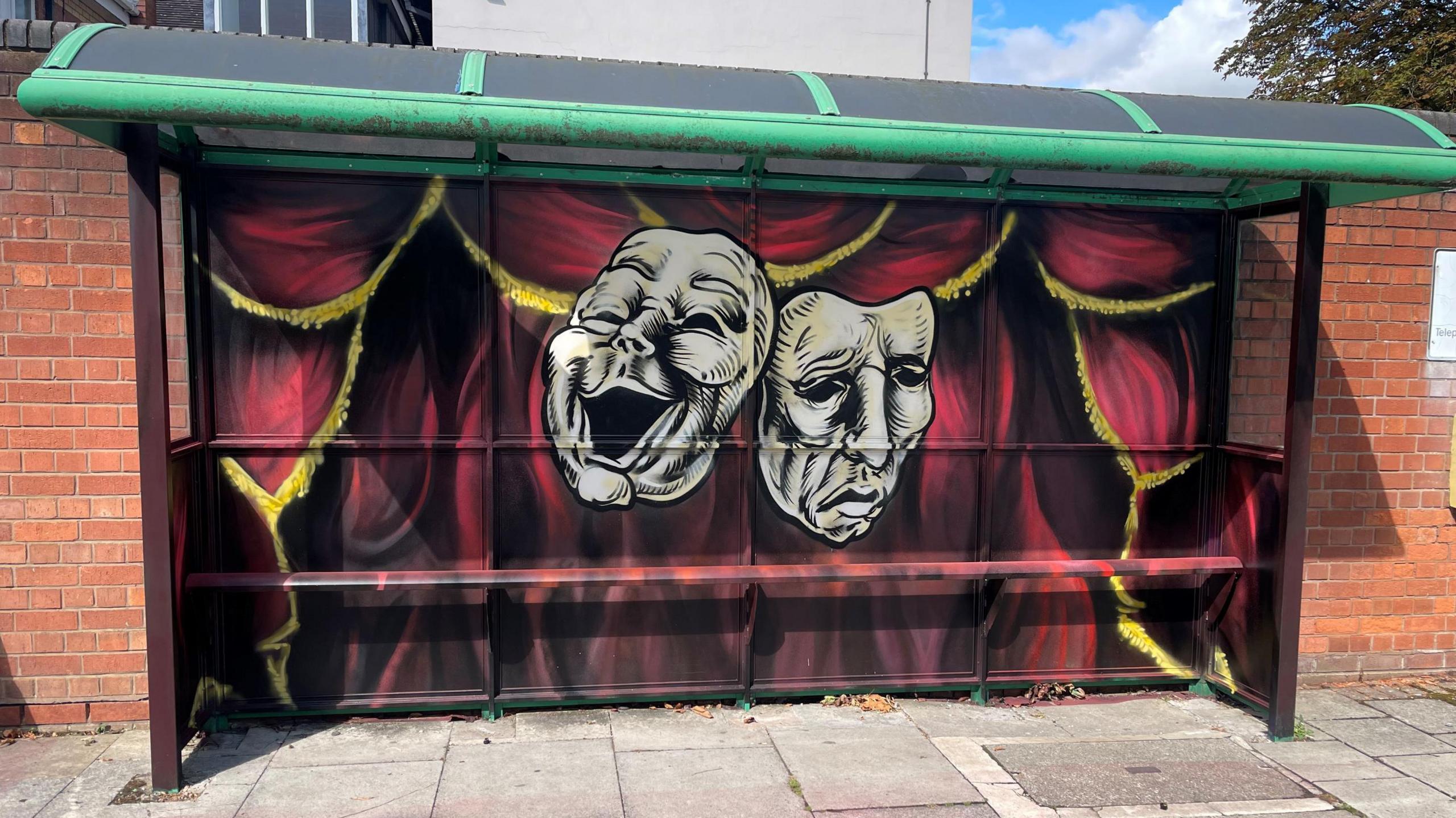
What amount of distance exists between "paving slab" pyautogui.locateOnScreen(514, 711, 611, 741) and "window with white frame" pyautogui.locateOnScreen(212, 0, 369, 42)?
1038cm

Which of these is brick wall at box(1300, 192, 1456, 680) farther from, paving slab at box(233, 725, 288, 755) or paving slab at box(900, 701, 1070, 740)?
paving slab at box(233, 725, 288, 755)

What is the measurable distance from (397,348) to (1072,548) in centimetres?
371

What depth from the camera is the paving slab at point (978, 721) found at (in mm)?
4535

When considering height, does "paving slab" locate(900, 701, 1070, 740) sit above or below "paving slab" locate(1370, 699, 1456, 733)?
above

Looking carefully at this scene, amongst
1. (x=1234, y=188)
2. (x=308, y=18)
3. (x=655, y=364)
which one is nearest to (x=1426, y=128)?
(x=1234, y=188)

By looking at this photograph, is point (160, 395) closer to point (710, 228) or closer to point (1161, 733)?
point (710, 228)

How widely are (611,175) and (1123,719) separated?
386 centimetres

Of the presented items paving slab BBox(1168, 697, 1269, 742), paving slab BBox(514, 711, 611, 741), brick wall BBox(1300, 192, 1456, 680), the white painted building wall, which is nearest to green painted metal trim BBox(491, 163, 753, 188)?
paving slab BBox(514, 711, 611, 741)

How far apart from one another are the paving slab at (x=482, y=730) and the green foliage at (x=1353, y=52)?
64.6ft

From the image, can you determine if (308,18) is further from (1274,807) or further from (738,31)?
(1274,807)

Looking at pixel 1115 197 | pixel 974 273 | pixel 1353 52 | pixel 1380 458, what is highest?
pixel 1353 52

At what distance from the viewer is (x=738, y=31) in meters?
11.5

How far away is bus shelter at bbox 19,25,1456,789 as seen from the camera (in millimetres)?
4184

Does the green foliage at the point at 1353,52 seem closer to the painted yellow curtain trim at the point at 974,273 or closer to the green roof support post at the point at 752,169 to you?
the painted yellow curtain trim at the point at 974,273
